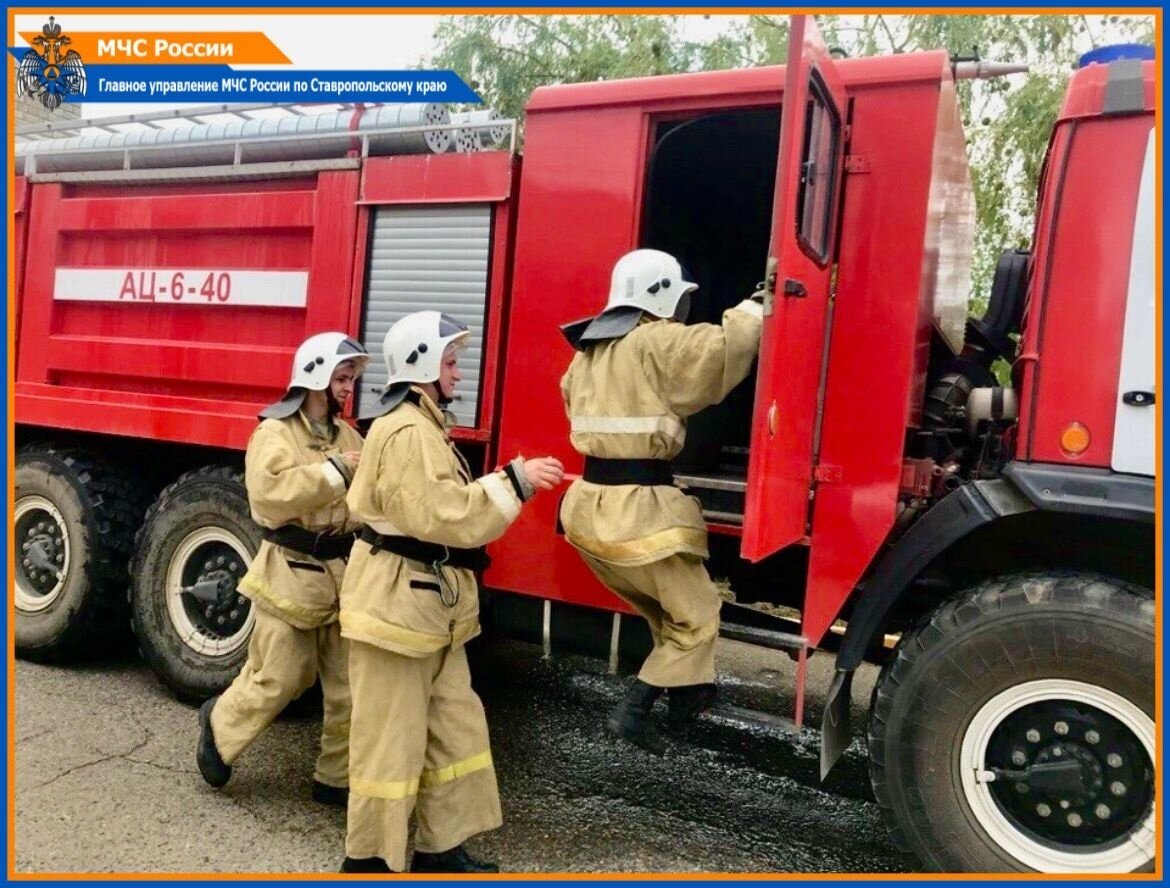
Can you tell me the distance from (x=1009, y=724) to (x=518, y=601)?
5.65 feet

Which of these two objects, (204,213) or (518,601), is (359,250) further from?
(518,601)

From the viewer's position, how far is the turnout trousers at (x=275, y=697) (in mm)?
3465

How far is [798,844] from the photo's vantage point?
11.0 feet

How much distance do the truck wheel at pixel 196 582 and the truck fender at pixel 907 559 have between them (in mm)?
2475

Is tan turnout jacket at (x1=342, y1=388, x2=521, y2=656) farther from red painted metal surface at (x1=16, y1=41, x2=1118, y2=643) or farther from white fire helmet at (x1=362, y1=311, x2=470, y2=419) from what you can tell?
red painted metal surface at (x1=16, y1=41, x2=1118, y2=643)

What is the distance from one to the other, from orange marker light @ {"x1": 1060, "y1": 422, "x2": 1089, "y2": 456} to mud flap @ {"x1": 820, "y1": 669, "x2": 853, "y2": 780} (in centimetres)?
91

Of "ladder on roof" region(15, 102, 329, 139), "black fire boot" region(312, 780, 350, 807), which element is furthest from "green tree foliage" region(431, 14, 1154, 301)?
"black fire boot" region(312, 780, 350, 807)

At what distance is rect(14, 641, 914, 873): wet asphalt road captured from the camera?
3.14 metres

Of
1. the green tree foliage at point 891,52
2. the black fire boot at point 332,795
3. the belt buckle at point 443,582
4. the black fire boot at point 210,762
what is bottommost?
the black fire boot at point 332,795

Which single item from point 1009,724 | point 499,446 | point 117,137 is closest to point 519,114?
point 117,137

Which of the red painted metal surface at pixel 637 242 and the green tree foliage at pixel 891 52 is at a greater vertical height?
the green tree foliage at pixel 891 52

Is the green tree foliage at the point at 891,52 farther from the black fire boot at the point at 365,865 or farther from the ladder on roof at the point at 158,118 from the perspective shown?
the black fire boot at the point at 365,865

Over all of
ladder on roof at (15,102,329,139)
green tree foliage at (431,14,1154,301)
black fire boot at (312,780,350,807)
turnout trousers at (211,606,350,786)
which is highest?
green tree foliage at (431,14,1154,301)

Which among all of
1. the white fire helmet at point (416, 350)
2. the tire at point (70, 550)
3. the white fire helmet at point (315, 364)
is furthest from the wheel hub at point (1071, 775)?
the tire at point (70, 550)
